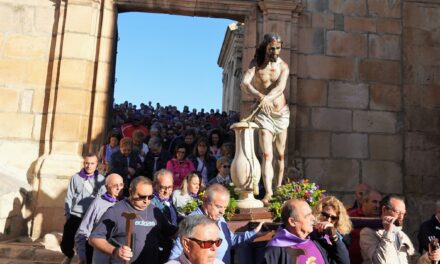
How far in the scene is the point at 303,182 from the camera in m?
5.38

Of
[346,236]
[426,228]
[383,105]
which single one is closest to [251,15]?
[383,105]

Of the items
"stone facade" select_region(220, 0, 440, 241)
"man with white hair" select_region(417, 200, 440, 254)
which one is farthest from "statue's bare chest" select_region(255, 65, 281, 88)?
"stone facade" select_region(220, 0, 440, 241)

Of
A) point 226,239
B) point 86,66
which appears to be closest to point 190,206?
point 226,239

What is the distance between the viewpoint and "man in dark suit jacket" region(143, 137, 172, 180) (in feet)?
21.9

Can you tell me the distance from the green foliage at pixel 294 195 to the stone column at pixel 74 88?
3861mm

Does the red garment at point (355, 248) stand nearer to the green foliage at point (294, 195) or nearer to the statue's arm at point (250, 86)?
the green foliage at point (294, 195)

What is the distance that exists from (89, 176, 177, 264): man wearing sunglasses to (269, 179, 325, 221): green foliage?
167cm

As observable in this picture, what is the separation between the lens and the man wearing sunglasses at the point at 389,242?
11.4ft

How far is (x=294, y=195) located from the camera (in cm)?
514

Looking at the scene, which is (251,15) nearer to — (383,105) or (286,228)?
(383,105)

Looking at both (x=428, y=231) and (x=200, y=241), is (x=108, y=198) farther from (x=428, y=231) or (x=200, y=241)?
(x=428, y=231)

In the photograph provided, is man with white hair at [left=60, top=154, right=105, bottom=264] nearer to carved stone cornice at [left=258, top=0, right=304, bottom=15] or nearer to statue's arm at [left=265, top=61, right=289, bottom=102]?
statue's arm at [left=265, top=61, right=289, bottom=102]

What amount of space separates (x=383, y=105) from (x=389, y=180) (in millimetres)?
1410

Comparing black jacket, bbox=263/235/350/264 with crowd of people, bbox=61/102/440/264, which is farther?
black jacket, bbox=263/235/350/264
